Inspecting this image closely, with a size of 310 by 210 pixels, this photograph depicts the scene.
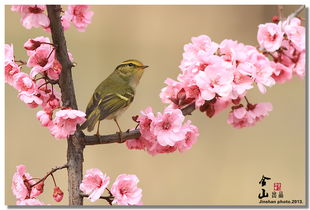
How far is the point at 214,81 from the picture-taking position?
123 centimetres

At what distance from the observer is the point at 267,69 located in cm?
138

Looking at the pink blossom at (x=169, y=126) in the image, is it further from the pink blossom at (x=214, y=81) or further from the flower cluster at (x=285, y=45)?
the flower cluster at (x=285, y=45)

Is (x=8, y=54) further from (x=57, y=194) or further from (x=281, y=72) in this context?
(x=281, y=72)

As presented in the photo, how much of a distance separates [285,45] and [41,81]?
27.7 inches

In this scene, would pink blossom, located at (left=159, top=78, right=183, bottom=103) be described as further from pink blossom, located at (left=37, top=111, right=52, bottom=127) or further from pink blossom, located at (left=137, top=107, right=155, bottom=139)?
pink blossom, located at (left=37, top=111, right=52, bottom=127)

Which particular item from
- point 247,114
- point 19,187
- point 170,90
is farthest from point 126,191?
Answer: point 247,114

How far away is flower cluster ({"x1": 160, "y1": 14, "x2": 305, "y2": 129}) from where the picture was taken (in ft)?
4.10

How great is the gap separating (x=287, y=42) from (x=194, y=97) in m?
0.38

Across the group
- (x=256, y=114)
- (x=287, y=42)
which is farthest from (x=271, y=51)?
(x=256, y=114)

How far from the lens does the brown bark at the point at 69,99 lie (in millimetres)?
1113

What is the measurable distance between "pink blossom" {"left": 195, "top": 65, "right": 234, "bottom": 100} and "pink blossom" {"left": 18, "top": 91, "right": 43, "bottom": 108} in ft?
1.23

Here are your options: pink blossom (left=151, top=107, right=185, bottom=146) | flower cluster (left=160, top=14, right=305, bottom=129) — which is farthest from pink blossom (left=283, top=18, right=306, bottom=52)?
pink blossom (left=151, top=107, right=185, bottom=146)

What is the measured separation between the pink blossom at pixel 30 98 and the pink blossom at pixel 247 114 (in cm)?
53

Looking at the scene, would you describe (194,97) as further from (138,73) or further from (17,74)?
(138,73)
